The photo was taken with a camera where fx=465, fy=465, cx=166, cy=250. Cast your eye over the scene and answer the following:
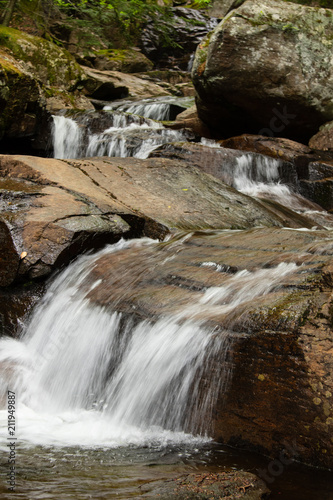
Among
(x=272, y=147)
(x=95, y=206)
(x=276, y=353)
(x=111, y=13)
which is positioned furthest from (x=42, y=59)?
(x=276, y=353)

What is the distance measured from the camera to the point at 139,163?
7164 mm

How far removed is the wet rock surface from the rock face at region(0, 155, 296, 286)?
319 cm

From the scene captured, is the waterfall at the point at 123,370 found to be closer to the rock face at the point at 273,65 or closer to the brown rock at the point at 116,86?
the rock face at the point at 273,65

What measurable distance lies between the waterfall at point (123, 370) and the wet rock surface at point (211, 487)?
629 mm

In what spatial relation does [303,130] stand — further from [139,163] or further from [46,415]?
[46,415]

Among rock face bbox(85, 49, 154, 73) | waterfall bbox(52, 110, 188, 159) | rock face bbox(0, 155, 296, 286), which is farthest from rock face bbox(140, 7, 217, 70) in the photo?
rock face bbox(0, 155, 296, 286)

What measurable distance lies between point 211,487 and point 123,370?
144 centimetres

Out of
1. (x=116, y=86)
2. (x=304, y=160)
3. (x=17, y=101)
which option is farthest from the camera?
(x=116, y=86)

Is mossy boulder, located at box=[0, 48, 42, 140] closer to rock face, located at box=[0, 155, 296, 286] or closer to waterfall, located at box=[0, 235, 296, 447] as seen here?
rock face, located at box=[0, 155, 296, 286]

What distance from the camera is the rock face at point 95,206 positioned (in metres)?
4.95

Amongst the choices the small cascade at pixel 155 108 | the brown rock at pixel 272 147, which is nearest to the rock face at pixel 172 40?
the small cascade at pixel 155 108

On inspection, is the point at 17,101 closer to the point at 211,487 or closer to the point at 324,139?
the point at 324,139

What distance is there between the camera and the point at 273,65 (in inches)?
393

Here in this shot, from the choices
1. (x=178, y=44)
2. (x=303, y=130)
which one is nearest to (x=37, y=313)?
(x=303, y=130)
